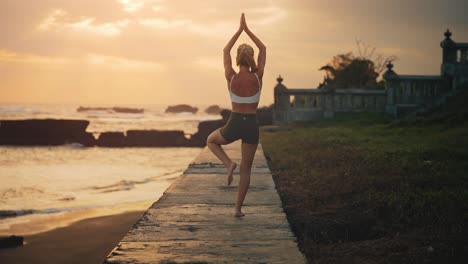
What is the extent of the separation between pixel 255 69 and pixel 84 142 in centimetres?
3755

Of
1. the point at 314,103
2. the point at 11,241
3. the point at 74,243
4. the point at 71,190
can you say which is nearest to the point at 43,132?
the point at 314,103

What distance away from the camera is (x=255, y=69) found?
5031mm

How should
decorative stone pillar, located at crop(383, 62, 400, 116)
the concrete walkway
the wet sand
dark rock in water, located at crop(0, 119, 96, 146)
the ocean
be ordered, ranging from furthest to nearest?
dark rock in water, located at crop(0, 119, 96, 146), decorative stone pillar, located at crop(383, 62, 400, 116), the ocean, the wet sand, the concrete walkway

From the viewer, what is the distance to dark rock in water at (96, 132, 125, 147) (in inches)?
1550

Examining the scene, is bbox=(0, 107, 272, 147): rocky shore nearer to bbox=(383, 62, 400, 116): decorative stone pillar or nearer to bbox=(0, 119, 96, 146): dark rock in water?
bbox=(0, 119, 96, 146): dark rock in water

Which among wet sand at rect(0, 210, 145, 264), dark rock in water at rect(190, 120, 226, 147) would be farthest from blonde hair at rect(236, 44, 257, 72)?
dark rock in water at rect(190, 120, 226, 147)

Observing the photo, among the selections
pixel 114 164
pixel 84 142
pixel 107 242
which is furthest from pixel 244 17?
pixel 84 142

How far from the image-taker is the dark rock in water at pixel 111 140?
3938 centimetres

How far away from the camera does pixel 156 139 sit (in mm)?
39812

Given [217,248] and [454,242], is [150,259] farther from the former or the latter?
[454,242]

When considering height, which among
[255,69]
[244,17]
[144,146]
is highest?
[244,17]

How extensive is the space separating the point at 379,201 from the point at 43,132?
4196 cm

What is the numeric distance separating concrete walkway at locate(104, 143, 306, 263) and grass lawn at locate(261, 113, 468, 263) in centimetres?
53

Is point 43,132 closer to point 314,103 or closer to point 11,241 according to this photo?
point 314,103
